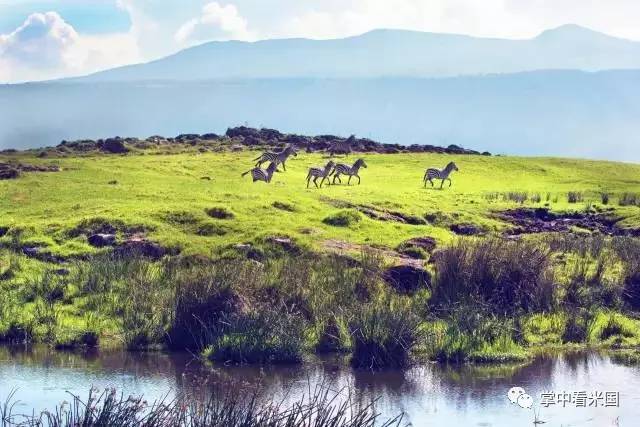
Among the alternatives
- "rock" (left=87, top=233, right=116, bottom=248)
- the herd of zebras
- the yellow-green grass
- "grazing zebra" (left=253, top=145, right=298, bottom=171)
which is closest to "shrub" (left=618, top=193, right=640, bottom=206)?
the yellow-green grass

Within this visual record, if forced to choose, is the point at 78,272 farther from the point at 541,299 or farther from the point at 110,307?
the point at 541,299

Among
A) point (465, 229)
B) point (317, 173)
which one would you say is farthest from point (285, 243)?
point (317, 173)

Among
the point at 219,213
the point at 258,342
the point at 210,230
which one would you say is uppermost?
the point at 219,213

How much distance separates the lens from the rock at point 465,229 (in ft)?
121

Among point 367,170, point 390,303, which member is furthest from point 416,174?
point 390,303

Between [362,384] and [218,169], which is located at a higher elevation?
[218,169]

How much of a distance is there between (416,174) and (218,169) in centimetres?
990

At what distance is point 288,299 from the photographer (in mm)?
23844

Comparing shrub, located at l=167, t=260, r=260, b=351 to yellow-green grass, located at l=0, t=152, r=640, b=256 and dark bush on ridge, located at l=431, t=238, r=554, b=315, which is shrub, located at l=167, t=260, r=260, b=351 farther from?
yellow-green grass, located at l=0, t=152, r=640, b=256

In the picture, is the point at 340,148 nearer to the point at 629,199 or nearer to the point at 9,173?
the point at 629,199

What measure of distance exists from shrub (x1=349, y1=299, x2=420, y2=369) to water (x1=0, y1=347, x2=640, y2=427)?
13.2 inches

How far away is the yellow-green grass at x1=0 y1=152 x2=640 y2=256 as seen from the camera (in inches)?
1287

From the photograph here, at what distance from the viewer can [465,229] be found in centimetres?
3722

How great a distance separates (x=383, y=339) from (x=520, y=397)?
125 inches
